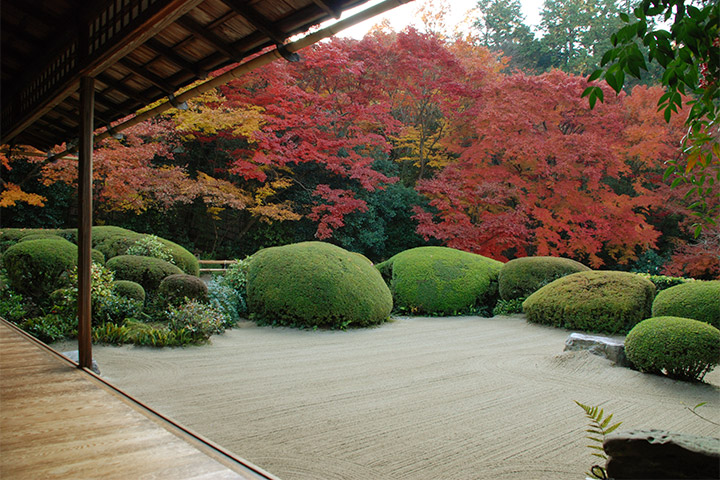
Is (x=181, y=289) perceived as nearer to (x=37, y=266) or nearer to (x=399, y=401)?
(x=37, y=266)

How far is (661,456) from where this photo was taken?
5.21 feet

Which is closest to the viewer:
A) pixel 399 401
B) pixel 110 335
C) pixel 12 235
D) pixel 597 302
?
pixel 399 401

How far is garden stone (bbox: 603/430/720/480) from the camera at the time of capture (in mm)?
1482

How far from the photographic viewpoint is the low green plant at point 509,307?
31.6ft

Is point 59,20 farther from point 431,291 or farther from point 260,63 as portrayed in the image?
point 431,291

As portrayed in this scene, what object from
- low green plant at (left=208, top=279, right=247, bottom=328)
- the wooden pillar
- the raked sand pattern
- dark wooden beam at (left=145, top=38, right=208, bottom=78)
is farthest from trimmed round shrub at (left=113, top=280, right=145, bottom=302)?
dark wooden beam at (left=145, top=38, right=208, bottom=78)

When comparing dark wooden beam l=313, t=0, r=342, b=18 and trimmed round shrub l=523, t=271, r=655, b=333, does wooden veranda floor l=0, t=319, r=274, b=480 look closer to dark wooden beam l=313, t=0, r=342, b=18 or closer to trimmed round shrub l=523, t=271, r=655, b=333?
dark wooden beam l=313, t=0, r=342, b=18

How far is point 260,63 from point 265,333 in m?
5.09

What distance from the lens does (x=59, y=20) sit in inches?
160

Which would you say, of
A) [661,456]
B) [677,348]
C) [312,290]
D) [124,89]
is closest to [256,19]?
[124,89]

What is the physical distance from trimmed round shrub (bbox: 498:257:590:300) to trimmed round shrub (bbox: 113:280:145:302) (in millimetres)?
7058

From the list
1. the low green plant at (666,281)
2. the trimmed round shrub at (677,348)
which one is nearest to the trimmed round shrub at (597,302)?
the low green plant at (666,281)

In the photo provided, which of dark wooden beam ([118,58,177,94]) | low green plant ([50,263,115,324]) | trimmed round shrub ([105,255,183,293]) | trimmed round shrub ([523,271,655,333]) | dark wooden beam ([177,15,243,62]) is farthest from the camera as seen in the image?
trimmed round shrub ([105,255,183,293])

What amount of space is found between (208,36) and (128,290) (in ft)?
16.1
